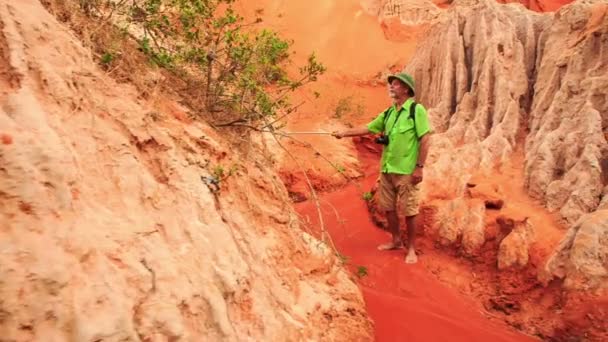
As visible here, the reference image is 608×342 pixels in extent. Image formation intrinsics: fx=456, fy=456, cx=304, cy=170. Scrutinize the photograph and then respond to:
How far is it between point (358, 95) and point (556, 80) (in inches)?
186

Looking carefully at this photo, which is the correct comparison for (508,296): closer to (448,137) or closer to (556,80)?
(448,137)

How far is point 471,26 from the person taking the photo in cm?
604

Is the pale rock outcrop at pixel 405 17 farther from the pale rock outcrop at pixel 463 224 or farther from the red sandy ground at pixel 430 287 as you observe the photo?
the pale rock outcrop at pixel 463 224

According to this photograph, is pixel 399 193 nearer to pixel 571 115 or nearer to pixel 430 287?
pixel 430 287

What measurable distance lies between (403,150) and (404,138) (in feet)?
0.34

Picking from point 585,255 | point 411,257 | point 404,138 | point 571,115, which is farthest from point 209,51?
point 571,115

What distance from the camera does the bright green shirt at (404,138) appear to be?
363 cm

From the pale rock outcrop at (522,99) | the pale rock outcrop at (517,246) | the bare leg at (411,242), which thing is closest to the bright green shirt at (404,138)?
the bare leg at (411,242)

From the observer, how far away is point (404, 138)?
3.71 m

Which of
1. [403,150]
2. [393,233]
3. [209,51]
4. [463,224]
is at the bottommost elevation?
[393,233]

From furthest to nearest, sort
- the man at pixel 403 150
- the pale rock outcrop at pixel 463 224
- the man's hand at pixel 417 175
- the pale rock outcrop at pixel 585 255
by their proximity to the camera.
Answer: the pale rock outcrop at pixel 463 224 → the man's hand at pixel 417 175 → the man at pixel 403 150 → the pale rock outcrop at pixel 585 255

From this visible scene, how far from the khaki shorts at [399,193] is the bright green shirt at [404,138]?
90 mm

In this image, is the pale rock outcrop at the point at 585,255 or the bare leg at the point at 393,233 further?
the bare leg at the point at 393,233

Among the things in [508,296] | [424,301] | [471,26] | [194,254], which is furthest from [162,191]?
[471,26]
